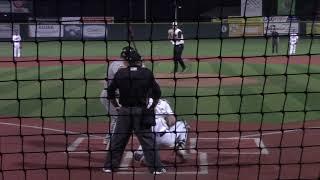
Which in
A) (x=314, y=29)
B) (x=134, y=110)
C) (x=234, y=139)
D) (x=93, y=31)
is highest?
(x=314, y=29)

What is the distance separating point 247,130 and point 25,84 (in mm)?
9239

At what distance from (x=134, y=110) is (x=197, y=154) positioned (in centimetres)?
175

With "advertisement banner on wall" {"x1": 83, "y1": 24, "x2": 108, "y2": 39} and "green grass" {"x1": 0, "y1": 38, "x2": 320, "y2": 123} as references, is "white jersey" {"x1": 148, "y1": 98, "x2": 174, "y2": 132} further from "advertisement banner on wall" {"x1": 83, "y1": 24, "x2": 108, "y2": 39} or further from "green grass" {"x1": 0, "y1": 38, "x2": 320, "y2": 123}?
"advertisement banner on wall" {"x1": 83, "y1": 24, "x2": 108, "y2": 39}

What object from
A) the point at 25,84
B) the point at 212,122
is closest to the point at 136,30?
the point at 25,84

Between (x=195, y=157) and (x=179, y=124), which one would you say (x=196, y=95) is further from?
(x=195, y=157)

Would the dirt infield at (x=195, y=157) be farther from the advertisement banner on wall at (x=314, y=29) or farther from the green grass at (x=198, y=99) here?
the advertisement banner on wall at (x=314, y=29)

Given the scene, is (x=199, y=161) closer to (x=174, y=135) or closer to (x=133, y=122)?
(x=174, y=135)

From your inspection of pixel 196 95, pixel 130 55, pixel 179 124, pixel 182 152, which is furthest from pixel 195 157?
pixel 130 55

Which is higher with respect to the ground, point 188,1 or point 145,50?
point 188,1

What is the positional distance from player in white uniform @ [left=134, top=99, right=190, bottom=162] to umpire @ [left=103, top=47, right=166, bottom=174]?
1.43 ft

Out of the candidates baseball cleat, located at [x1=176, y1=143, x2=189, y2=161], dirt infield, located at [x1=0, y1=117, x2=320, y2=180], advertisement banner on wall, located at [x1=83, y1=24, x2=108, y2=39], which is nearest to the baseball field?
dirt infield, located at [x1=0, y1=117, x2=320, y2=180]

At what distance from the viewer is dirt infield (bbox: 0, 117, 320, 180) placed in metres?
8.29

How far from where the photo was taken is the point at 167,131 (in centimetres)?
864

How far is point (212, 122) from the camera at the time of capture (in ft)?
41.0
